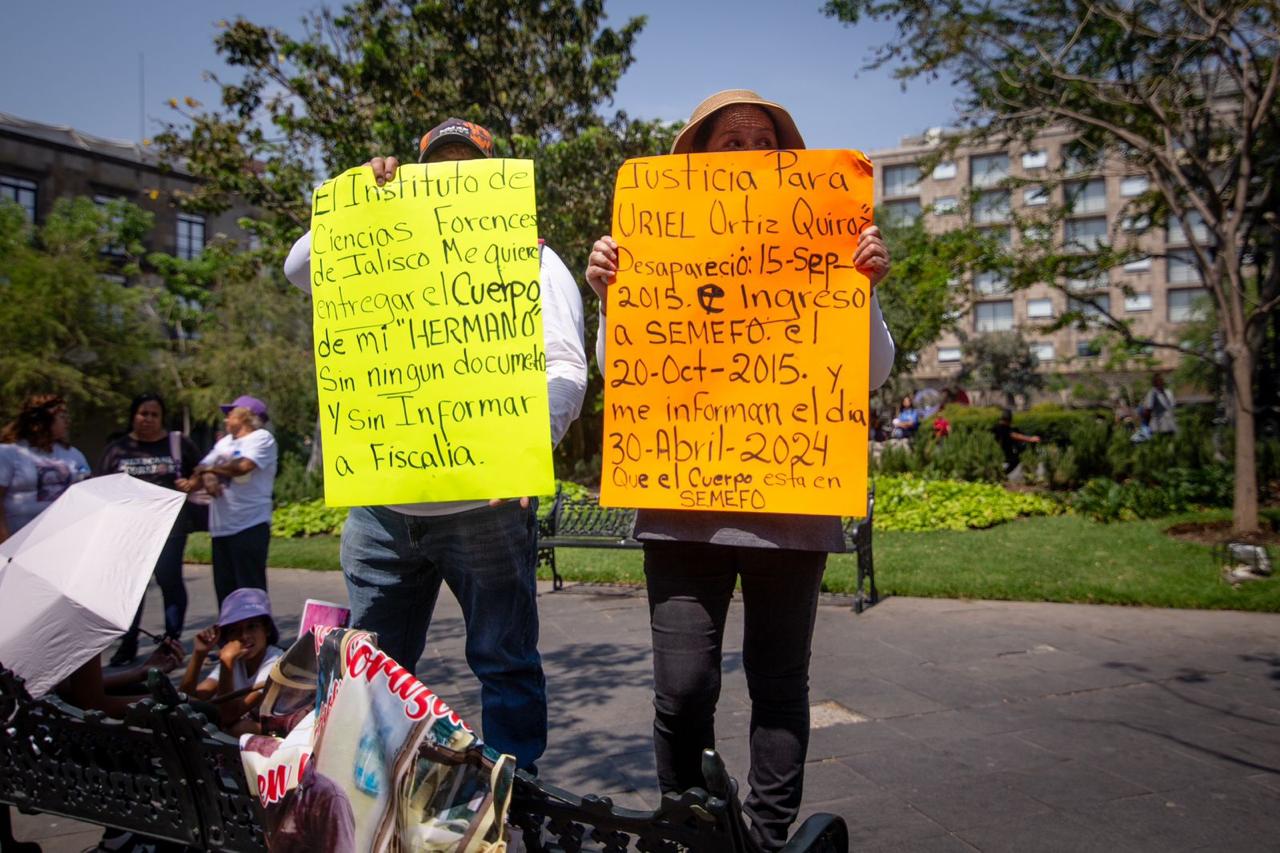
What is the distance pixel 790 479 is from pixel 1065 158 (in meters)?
11.0

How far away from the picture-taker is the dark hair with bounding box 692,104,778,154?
246 centimetres

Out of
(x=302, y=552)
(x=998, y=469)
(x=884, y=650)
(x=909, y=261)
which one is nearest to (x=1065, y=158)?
(x=909, y=261)

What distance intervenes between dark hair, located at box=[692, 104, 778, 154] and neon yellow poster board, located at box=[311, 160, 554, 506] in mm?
506

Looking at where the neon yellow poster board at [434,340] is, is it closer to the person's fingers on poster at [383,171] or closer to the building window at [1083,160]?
the person's fingers on poster at [383,171]

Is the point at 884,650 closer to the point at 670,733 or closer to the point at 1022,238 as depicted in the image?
the point at 670,733

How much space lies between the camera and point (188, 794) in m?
2.26

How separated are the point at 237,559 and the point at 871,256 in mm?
4952

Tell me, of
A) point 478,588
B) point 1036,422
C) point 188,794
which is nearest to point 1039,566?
point 478,588

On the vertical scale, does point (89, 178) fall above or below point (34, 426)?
above

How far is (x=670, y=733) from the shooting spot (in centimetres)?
238

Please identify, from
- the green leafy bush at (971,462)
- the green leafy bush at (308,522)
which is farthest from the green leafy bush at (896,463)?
the green leafy bush at (308,522)

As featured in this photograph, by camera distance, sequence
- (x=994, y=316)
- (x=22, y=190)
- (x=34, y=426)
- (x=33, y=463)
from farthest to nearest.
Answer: (x=994, y=316) → (x=22, y=190) → (x=34, y=426) → (x=33, y=463)

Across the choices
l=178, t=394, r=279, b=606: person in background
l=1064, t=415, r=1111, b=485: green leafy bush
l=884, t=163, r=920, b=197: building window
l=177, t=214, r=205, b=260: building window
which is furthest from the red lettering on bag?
l=884, t=163, r=920, b=197: building window

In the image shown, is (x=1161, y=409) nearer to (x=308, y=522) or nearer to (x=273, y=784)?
(x=308, y=522)
